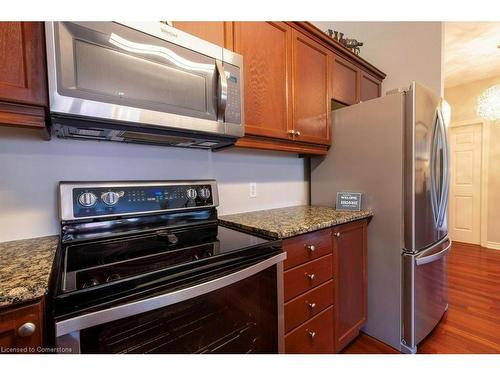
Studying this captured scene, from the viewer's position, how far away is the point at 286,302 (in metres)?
1.17

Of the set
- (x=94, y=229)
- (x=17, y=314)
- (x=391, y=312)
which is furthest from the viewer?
(x=391, y=312)

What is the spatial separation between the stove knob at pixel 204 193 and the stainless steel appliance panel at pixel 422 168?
121cm

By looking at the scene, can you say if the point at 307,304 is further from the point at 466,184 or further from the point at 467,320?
the point at 466,184

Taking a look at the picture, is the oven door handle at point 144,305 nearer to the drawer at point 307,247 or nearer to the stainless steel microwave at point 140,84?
the drawer at point 307,247

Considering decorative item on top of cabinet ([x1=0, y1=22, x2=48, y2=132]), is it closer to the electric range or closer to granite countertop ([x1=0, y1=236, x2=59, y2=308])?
the electric range

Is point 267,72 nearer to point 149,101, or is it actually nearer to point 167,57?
point 167,57

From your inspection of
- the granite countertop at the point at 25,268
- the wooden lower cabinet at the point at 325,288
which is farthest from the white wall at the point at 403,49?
the granite countertop at the point at 25,268

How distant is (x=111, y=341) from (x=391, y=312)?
5.32 ft

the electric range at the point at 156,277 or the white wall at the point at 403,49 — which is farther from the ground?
the white wall at the point at 403,49

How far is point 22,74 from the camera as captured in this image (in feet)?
2.64

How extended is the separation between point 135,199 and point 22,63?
0.65 m

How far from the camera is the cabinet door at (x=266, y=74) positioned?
4.48 ft

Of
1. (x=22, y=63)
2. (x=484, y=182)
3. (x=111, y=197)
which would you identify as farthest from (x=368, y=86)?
(x=484, y=182)
